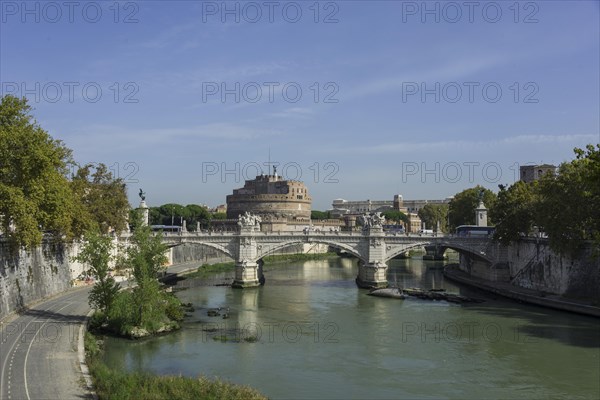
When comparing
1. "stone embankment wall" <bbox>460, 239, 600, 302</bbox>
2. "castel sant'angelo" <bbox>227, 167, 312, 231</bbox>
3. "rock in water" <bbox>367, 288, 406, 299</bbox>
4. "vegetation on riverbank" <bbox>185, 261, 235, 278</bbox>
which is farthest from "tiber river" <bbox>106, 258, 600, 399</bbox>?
"castel sant'angelo" <bbox>227, 167, 312, 231</bbox>

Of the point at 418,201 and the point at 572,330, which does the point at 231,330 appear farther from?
the point at 418,201

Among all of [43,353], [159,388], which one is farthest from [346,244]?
[159,388]

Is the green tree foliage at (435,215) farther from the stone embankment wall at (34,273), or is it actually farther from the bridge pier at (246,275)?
the stone embankment wall at (34,273)

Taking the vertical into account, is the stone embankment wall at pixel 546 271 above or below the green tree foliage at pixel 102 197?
below

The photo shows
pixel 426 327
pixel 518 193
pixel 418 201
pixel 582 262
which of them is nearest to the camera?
pixel 426 327

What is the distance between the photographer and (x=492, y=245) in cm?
5178

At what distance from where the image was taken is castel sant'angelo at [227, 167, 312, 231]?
10950 centimetres

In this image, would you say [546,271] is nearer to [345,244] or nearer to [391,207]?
[345,244]

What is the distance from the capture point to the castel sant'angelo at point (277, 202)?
4311 inches

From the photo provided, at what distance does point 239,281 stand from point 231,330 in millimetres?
18743

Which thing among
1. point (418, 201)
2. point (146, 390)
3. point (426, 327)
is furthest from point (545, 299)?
point (418, 201)

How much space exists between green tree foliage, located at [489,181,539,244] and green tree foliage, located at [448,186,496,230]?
1475 cm

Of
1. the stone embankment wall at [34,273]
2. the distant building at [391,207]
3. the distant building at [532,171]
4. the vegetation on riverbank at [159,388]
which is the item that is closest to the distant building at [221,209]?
the distant building at [391,207]

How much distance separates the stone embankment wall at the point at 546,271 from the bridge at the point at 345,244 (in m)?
1.32
